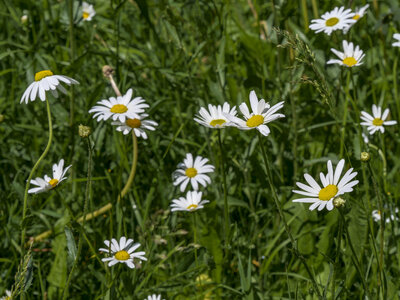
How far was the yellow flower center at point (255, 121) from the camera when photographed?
4.73 ft

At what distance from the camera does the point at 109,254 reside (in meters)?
1.59

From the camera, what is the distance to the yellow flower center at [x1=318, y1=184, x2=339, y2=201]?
136 centimetres

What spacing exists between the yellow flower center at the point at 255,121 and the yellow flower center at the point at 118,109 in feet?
1.75

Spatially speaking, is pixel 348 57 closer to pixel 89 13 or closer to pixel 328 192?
pixel 328 192

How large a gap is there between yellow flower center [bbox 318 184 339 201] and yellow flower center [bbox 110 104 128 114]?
0.76m

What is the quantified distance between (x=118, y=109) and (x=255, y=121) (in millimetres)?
578

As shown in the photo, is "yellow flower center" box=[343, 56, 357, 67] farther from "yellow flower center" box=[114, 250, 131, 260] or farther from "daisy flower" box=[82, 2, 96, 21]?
"daisy flower" box=[82, 2, 96, 21]

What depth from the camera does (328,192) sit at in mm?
1379

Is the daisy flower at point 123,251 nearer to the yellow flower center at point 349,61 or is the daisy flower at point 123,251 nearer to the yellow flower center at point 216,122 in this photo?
the yellow flower center at point 216,122

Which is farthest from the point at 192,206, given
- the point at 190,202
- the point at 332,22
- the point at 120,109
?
the point at 332,22

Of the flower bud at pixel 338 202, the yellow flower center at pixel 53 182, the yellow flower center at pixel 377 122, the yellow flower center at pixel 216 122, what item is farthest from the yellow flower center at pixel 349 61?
the yellow flower center at pixel 53 182

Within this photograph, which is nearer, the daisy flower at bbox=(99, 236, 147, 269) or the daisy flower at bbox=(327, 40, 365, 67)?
the daisy flower at bbox=(99, 236, 147, 269)

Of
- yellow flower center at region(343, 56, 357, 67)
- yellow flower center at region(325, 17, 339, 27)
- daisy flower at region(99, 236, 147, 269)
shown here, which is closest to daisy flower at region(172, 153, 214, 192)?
daisy flower at region(99, 236, 147, 269)

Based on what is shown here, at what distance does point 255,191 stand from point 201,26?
73 centimetres
